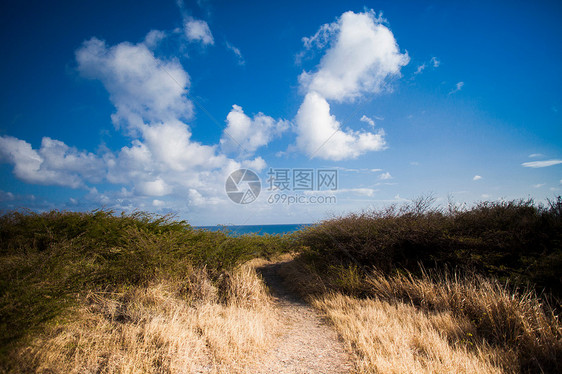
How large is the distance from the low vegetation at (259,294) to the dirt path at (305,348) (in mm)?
232

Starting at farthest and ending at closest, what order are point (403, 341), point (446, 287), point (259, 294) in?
point (259, 294)
point (446, 287)
point (403, 341)

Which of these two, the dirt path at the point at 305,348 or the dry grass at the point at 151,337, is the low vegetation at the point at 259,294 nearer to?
the dry grass at the point at 151,337

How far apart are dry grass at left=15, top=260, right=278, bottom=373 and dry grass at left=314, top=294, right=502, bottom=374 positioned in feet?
5.47

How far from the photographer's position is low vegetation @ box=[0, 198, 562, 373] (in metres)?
3.10

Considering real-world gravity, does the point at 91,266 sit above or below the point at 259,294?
above

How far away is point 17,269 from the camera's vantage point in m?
3.20

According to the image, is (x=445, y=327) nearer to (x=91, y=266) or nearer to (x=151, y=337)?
(x=151, y=337)

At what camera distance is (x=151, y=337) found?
11.3 ft

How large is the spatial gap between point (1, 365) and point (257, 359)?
3000 millimetres

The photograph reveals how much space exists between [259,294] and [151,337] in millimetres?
3519

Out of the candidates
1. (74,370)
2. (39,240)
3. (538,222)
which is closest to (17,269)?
(74,370)

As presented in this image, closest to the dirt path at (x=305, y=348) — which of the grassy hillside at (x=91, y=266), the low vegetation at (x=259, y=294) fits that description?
the low vegetation at (x=259, y=294)

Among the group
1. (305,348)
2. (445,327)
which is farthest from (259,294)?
(445,327)

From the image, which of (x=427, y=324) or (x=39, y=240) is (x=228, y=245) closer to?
(x=39, y=240)
